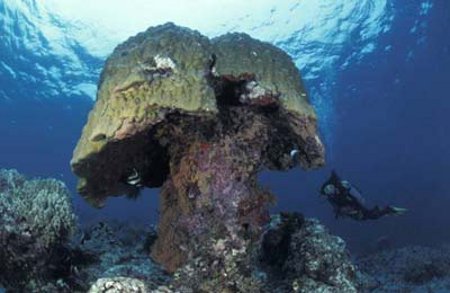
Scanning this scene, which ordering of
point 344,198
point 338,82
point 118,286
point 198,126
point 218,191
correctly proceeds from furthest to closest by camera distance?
point 338,82 → point 344,198 → point 198,126 → point 218,191 → point 118,286

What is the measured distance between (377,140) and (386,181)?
16.7 m

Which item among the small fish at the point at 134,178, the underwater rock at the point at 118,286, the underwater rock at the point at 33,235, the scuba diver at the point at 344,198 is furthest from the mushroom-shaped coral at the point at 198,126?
the scuba diver at the point at 344,198

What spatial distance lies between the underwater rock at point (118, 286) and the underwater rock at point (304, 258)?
87.7 inches

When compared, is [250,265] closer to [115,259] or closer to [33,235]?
[115,259]

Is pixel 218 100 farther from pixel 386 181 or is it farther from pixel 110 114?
pixel 386 181

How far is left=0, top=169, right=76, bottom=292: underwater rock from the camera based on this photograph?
17.9 feet

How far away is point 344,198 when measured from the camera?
32.3ft

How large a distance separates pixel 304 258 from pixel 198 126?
230 centimetres

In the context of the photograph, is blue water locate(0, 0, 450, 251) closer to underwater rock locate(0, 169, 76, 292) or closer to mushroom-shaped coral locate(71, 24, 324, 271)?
mushroom-shaped coral locate(71, 24, 324, 271)

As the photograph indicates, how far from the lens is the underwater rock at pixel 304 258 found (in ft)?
19.6

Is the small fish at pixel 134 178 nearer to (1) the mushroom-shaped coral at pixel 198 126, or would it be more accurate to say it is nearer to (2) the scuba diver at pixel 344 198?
(1) the mushroom-shaped coral at pixel 198 126

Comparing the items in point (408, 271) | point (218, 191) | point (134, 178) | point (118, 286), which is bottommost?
point (118, 286)

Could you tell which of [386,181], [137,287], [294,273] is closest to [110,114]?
[137,287]

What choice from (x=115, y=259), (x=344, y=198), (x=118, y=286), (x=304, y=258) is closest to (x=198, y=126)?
(x=118, y=286)
